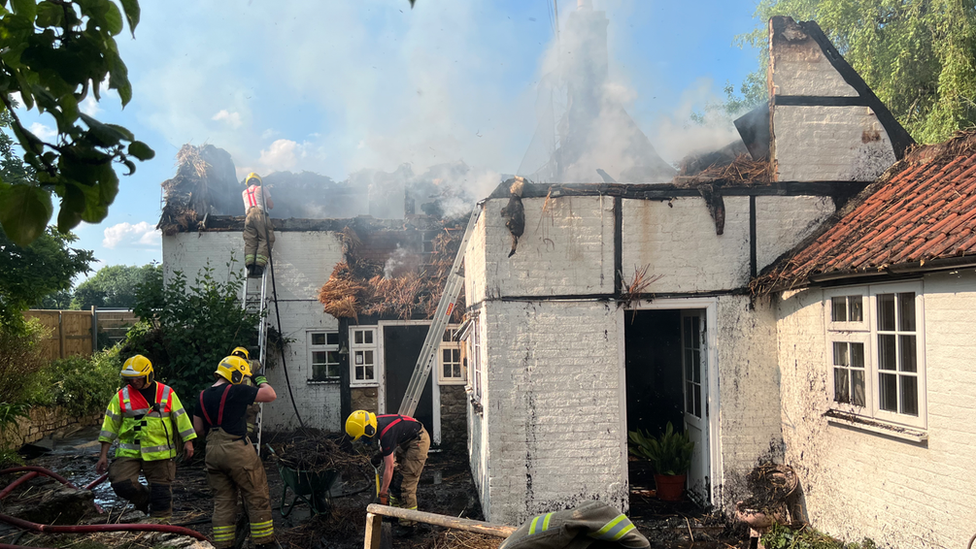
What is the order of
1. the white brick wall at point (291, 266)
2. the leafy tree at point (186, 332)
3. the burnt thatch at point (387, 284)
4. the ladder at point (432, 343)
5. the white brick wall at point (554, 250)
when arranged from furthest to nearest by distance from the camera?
the white brick wall at point (291, 266)
the burnt thatch at point (387, 284)
the leafy tree at point (186, 332)
the ladder at point (432, 343)
the white brick wall at point (554, 250)

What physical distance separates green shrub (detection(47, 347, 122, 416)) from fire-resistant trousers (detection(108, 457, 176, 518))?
683 cm

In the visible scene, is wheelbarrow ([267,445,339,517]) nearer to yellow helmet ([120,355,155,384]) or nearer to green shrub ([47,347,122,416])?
yellow helmet ([120,355,155,384])

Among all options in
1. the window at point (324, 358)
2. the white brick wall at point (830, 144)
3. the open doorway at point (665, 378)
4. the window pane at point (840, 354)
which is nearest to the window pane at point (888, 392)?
the window pane at point (840, 354)

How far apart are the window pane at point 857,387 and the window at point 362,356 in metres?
8.04

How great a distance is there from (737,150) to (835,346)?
362 cm

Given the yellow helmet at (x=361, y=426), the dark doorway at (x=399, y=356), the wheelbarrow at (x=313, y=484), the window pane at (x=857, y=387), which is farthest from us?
the dark doorway at (x=399, y=356)

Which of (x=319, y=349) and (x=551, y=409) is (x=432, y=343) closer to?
(x=551, y=409)

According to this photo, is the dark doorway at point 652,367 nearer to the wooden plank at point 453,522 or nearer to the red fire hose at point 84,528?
the wooden plank at point 453,522

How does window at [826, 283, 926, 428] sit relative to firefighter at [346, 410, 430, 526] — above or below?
above

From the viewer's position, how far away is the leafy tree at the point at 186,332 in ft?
31.3

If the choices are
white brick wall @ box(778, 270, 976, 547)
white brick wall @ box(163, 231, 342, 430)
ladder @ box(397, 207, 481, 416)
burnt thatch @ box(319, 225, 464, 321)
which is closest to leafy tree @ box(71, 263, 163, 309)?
white brick wall @ box(163, 231, 342, 430)

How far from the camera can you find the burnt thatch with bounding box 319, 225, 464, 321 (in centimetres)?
1081

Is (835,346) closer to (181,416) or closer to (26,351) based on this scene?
(181,416)

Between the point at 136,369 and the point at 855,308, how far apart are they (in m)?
7.34
